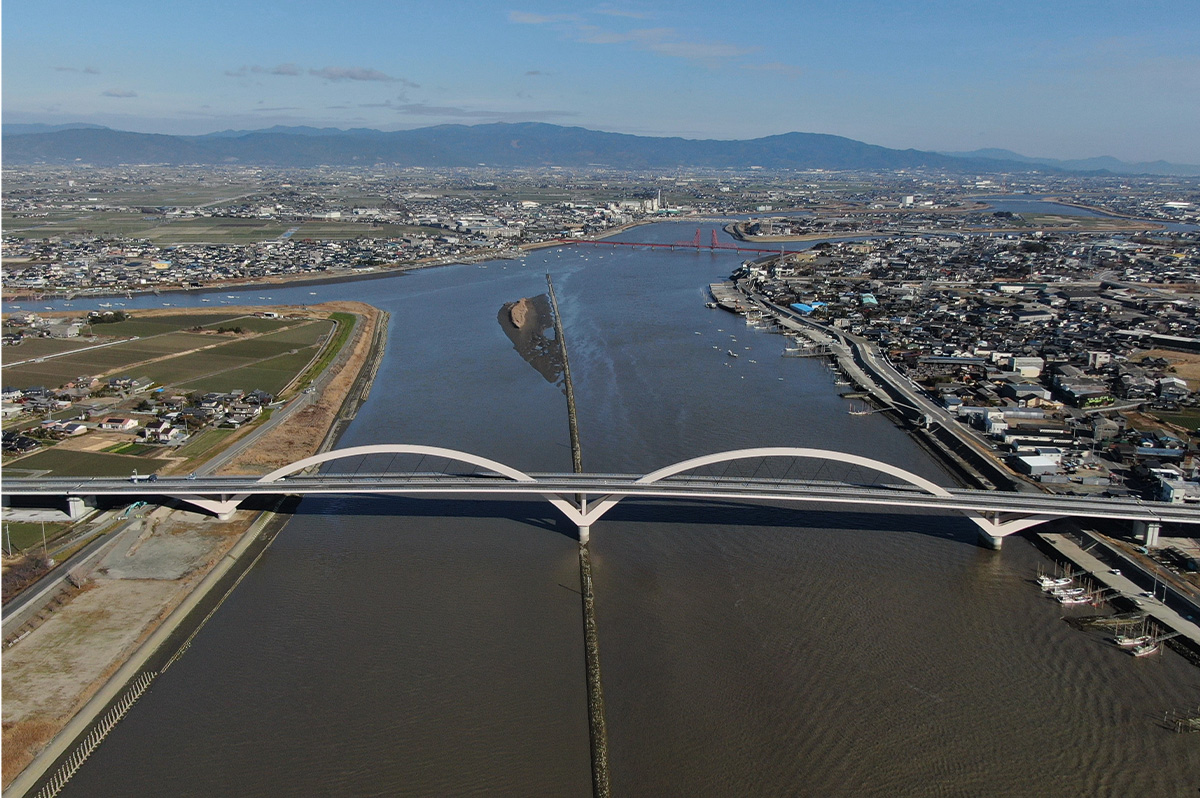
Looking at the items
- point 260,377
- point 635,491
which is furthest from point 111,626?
point 260,377

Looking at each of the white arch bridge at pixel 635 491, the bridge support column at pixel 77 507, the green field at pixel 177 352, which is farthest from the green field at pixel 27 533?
the green field at pixel 177 352

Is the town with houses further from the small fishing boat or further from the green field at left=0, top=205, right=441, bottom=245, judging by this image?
the green field at left=0, top=205, right=441, bottom=245

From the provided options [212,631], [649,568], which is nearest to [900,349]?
[649,568]

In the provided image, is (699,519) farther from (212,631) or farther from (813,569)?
(212,631)

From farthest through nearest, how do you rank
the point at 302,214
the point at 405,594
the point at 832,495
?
the point at 302,214
the point at 832,495
the point at 405,594

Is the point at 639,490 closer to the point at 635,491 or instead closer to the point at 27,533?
the point at 635,491

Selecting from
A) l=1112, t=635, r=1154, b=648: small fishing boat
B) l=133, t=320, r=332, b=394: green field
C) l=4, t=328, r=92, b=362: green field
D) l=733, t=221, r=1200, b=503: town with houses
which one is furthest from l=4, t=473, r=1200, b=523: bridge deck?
l=4, t=328, r=92, b=362: green field

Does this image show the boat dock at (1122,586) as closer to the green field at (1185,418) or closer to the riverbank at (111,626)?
the green field at (1185,418)
